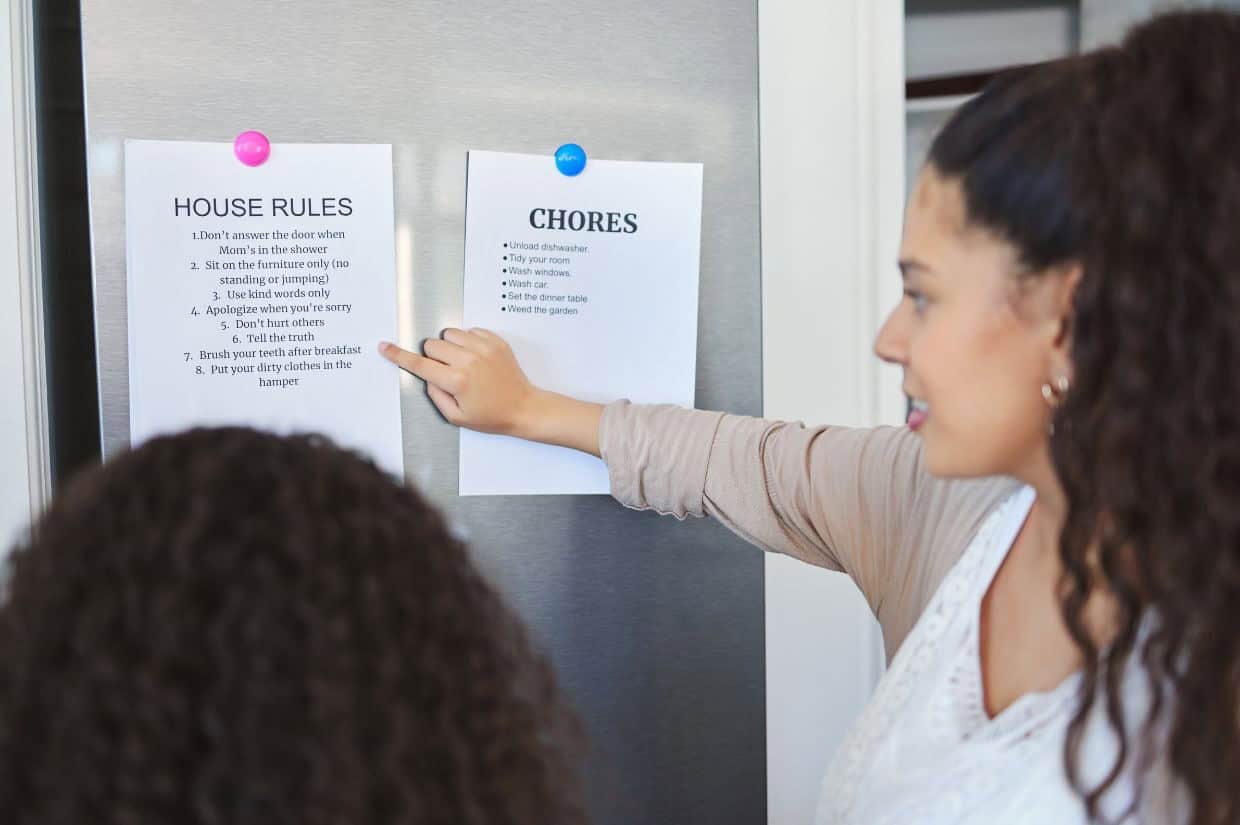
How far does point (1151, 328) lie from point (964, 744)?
32 centimetres

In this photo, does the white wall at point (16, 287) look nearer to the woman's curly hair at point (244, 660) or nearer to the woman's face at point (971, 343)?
the woman's curly hair at point (244, 660)

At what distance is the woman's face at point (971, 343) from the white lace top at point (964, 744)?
0.43 feet

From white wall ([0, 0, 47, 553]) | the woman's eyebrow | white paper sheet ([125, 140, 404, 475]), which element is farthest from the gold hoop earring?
white wall ([0, 0, 47, 553])

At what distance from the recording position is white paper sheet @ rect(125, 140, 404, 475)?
2.98ft

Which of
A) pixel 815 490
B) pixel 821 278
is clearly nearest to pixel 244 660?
pixel 815 490

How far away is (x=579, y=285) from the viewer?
1.01 meters

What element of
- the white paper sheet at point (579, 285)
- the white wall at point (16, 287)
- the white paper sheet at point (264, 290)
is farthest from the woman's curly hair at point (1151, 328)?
the white wall at point (16, 287)

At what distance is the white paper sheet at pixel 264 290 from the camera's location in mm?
908

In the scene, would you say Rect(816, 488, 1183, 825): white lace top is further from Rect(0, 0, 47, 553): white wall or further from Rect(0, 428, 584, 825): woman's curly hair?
Rect(0, 0, 47, 553): white wall

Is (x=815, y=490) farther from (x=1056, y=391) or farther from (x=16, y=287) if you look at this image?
(x=16, y=287)

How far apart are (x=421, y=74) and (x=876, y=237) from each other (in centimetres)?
52

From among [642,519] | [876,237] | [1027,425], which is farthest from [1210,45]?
[642,519]

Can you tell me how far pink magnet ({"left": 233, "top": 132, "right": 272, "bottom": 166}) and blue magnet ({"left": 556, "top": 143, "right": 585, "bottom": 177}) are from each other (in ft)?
0.87

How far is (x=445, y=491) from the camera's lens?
99cm
